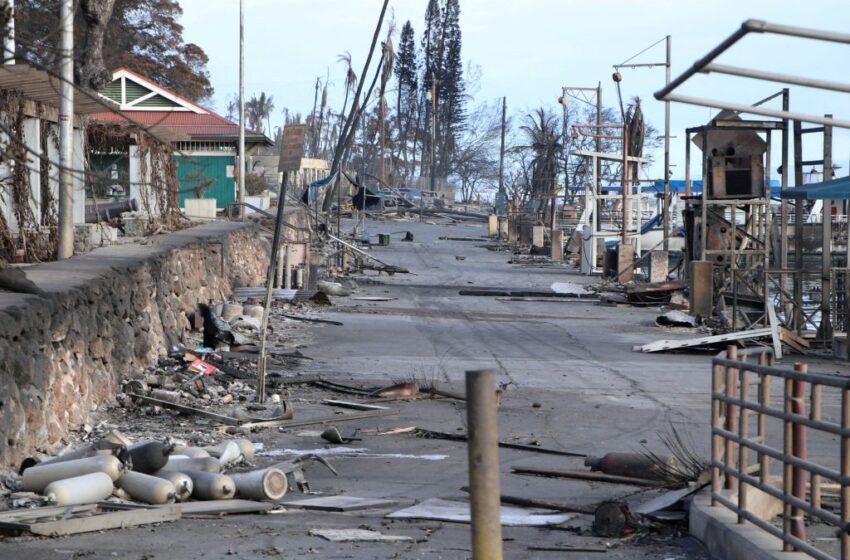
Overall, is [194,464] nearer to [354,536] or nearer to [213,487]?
[213,487]

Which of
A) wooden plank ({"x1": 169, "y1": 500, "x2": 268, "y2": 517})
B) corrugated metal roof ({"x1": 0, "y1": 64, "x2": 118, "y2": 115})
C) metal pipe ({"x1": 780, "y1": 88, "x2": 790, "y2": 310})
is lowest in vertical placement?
wooden plank ({"x1": 169, "y1": 500, "x2": 268, "y2": 517})

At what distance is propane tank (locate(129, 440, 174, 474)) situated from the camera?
8.97 meters

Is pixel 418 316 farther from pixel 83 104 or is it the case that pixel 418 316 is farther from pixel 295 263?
pixel 83 104

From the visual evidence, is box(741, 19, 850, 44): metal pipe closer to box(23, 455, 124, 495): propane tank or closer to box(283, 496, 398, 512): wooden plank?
box(283, 496, 398, 512): wooden plank

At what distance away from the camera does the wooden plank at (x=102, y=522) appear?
7.62m

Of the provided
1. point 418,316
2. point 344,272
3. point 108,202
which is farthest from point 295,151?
point 344,272

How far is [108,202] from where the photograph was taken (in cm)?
2952

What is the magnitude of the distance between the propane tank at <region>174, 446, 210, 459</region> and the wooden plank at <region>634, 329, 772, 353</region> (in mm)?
12310

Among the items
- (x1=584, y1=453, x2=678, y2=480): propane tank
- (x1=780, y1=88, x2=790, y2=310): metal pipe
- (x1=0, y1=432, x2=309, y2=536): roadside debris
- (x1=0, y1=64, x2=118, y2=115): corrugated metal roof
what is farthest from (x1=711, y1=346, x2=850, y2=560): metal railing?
(x1=780, y1=88, x2=790, y2=310): metal pipe

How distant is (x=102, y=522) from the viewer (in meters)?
7.94

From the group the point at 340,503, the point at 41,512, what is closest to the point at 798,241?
the point at 340,503

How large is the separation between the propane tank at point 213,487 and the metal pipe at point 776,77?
5465 millimetres

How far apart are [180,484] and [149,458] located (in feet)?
1.20

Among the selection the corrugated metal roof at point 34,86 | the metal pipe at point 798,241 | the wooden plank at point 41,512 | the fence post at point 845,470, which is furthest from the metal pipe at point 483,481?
the metal pipe at point 798,241
